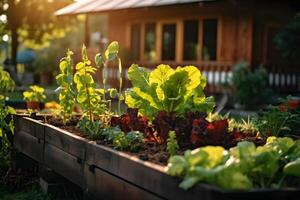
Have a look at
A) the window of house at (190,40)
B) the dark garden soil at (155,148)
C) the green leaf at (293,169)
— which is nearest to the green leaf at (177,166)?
the dark garden soil at (155,148)

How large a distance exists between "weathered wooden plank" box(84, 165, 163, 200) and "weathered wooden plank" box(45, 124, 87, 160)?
0.18 metres

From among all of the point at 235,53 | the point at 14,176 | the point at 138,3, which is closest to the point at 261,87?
the point at 235,53

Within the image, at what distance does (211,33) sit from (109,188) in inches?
502

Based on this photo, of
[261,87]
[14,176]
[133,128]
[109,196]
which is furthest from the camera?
[261,87]

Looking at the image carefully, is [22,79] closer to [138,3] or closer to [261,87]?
[138,3]

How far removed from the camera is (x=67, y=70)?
15.8ft

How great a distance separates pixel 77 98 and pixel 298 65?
481 inches

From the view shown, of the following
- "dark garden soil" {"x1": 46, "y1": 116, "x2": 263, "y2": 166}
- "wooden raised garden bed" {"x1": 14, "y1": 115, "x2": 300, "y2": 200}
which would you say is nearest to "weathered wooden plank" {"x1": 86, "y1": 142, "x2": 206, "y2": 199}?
"wooden raised garden bed" {"x1": 14, "y1": 115, "x2": 300, "y2": 200}

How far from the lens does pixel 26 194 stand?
4.84m

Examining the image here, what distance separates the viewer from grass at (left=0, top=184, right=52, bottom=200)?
15.3 ft

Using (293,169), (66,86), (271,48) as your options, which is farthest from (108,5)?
(293,169)

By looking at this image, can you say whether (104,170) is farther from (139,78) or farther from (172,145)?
(139,78)

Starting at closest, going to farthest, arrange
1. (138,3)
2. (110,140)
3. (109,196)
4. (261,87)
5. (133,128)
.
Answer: (109,196), (110,140), (133,128), (261,87), (138,3)

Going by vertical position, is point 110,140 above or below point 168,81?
below
